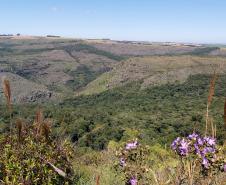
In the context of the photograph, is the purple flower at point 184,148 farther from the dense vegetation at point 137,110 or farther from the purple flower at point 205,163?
the dense vegetation at point 137,110

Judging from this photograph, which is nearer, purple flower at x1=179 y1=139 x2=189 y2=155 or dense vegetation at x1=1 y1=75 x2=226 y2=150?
purple flower at x1=179 y1=139 x2=189 y2=155

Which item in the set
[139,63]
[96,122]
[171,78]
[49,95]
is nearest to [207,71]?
[171,78]

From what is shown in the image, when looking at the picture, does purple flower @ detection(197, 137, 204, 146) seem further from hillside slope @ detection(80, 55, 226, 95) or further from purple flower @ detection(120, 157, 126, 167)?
hillside slope @ detection(80, 55, 226, 95)

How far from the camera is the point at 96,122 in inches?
2950

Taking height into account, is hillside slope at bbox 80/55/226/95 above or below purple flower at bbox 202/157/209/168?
below

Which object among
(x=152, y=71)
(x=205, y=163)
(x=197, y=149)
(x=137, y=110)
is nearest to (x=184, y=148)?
(x=197, y=149)

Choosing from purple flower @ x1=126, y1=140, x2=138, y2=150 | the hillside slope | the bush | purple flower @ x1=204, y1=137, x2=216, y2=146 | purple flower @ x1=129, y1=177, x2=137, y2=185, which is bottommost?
the hillside slope

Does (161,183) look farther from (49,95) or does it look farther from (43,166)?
(49,95)

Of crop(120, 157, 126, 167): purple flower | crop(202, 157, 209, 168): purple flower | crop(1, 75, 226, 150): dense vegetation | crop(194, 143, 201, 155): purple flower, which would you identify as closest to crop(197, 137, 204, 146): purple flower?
crop(194, 143, 201, 155): purple flower

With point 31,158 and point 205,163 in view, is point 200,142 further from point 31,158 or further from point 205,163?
point 31,158

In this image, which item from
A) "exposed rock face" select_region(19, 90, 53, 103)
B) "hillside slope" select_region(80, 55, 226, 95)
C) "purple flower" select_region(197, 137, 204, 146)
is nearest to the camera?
"purple flower" select_region(197, 137, 204, 146)

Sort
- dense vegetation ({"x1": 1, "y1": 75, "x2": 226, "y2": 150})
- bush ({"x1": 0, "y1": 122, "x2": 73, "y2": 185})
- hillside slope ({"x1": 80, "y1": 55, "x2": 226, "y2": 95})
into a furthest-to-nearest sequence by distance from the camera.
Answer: hillside slope ({"x1": 80, "y1": 55, "x2": 226, "y2": 95}) → dense vegetation ({"x1": 1, "y1": 75, "x2": 226, "y2": 150}) → bush ({"x1": 0, "y1": 122, "x2": 73, "y2": 185})

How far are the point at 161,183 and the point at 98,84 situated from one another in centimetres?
16107

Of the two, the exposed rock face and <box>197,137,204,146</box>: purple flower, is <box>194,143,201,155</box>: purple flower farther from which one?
the exposed rock face
